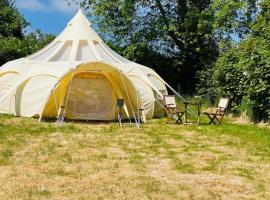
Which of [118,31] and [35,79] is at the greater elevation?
[118,31]

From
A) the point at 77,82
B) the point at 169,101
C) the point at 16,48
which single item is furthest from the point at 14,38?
the point at 169,101

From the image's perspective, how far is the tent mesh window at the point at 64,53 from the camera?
15.0m

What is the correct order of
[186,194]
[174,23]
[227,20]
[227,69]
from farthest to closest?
[174,23]
[227,20]
[227,69]
[186,194]

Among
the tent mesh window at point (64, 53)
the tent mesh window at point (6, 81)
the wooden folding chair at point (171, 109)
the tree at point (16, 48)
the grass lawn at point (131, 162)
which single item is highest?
the tree at point (16, 48)

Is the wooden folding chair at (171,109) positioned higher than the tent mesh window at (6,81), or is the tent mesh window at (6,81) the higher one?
the tent mesh window at (6,81)

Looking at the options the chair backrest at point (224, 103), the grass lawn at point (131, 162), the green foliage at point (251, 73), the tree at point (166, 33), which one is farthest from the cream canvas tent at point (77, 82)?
the tree at point (166, 33)

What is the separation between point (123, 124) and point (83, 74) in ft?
6.52

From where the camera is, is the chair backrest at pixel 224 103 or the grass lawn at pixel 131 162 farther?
the chair backrest at pixel 224 103

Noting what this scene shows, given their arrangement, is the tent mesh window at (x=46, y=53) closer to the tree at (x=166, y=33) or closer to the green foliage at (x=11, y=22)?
the tree at (x=166, y=33)

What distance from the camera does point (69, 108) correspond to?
14.7 m

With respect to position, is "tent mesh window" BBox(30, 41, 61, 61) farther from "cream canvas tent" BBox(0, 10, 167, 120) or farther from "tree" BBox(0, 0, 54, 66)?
"tree" BBox(0, 0, 54, 66)

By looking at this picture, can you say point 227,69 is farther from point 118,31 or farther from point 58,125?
point 118,31

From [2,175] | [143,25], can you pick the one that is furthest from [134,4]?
[2,175]

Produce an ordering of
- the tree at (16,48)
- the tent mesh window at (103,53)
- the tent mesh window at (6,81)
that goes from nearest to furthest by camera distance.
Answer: the tent mesh window at (103,53) → the tent mesh window at (6,81) → the tree at (16,48)
